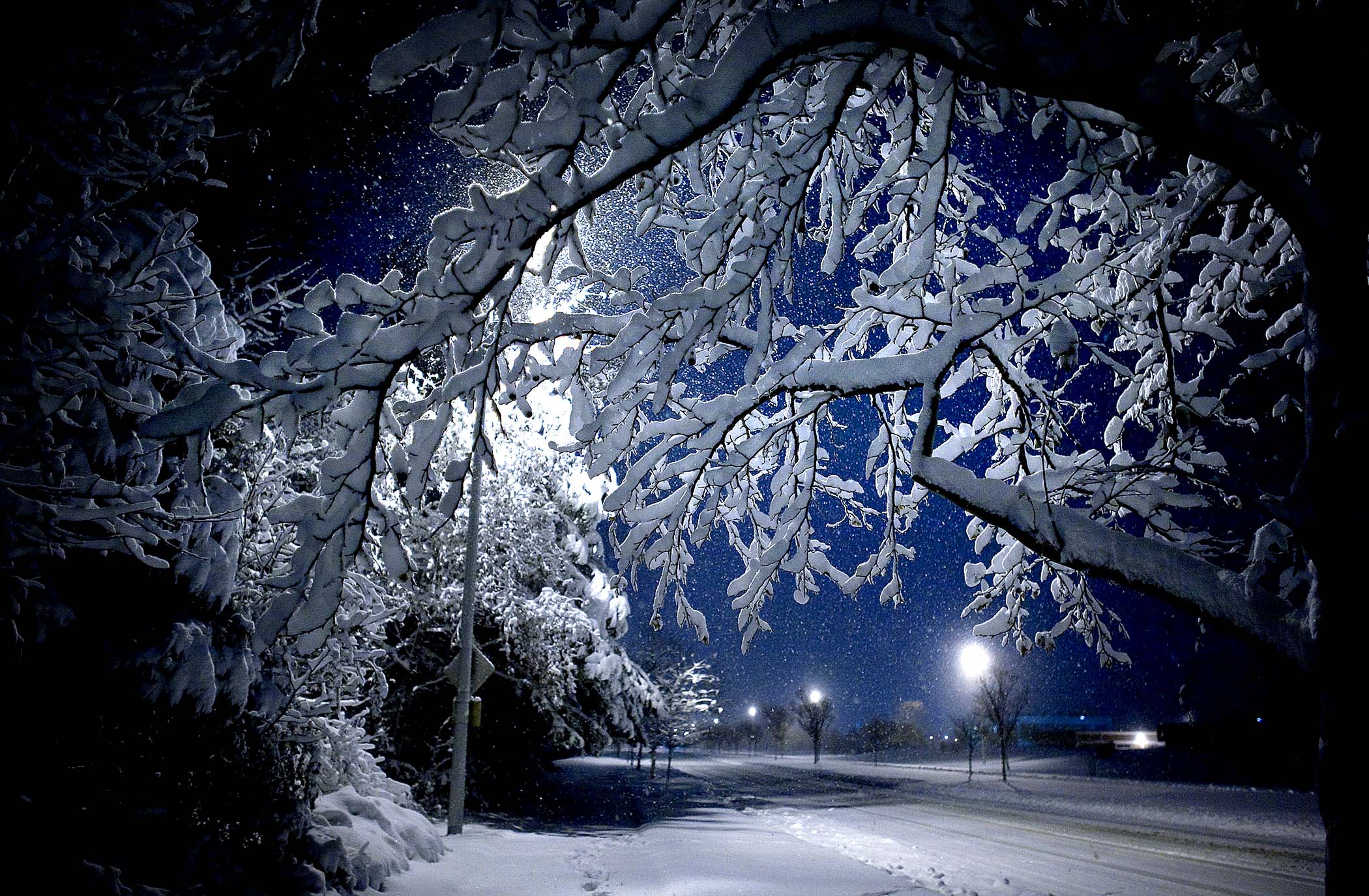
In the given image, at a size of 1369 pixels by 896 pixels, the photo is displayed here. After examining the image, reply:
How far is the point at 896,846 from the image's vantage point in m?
12.2

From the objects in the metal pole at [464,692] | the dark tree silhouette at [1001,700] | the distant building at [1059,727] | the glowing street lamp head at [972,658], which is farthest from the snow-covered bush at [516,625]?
the distant building at [1059,727]

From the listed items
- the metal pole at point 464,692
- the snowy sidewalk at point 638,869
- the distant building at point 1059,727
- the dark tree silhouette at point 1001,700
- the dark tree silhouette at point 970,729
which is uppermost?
the metal pole at point 464,692

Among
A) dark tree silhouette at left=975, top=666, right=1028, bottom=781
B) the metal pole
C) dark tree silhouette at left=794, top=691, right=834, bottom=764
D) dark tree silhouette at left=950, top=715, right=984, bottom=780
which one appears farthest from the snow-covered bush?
dark tree silhouette at left=794, top=691, right=834, bottom=764

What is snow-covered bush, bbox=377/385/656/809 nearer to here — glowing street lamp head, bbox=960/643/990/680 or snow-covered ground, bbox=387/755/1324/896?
snow-covered ground, bbox=387/755/1324/896

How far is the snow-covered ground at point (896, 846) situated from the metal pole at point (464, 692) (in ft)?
1.50

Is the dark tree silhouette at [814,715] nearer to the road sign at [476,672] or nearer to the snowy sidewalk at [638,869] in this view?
the snowy sidewalk at [638,869]

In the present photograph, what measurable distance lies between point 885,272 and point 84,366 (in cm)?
406

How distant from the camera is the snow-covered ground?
7.10m

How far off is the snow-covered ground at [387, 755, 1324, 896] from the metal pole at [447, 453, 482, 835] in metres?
0.46

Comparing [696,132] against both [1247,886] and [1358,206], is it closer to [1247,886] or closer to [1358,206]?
[1358,206]

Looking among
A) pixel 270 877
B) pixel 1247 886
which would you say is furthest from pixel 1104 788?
pixel 270 877

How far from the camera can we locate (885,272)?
3.42 metres

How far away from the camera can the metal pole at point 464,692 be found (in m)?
8.61

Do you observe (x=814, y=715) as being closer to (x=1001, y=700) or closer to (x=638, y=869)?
(x=1001, y=700)
